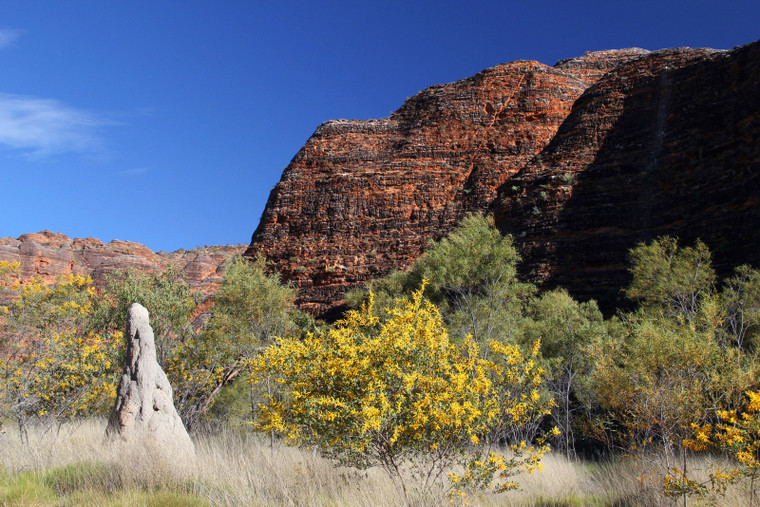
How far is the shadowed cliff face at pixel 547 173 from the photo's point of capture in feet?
88.6

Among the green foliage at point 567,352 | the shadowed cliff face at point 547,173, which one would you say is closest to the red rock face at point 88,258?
the shadowed cliff face at point 547,173

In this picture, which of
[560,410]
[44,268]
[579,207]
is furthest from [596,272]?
[44,268]

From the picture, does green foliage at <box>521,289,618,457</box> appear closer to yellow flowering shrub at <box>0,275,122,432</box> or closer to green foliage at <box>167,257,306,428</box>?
green foliage at <box>167,257,306,428</box>


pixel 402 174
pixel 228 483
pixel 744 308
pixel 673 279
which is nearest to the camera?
pixel 228 483

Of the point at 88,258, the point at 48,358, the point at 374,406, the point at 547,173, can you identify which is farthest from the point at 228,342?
the point at 88,258

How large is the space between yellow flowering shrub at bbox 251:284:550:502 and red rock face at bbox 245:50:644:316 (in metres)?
28.1

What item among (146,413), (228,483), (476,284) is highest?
(476,284)

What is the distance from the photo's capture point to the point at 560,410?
1923cm

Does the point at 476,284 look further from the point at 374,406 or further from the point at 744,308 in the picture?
the point at 374,406

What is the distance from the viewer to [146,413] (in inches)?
323

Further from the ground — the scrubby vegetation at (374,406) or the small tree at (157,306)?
the small tree at (157,306)

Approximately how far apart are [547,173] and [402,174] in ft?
38.2

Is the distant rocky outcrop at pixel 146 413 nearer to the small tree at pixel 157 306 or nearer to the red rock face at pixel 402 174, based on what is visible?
the small tree at pixel 157 306

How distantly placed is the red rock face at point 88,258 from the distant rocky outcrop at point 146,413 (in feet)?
106
